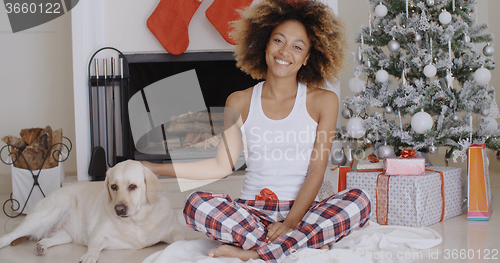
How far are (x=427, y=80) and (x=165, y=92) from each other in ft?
5.26

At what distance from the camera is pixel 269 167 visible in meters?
1.26

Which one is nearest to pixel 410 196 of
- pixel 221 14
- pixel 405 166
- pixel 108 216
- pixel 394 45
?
pixel 405 166

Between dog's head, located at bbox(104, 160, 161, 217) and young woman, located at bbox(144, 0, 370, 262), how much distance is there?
0.07 meters

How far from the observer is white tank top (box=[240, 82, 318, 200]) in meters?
1.25

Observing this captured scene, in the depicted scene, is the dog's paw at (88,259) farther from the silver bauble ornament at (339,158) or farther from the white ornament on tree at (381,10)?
the white ornament on tree at (381,10)

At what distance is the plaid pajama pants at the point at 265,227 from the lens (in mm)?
1108

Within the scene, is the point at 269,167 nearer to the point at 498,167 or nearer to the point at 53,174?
the point at 53,174

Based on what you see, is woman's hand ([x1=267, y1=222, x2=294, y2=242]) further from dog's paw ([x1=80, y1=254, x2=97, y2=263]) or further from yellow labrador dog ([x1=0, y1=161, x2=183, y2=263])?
dog's paw ([x1=80, y1=254, x2=97, y2=263])

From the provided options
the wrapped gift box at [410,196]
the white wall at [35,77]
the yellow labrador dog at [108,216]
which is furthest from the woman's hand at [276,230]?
the white wall at [35,77]

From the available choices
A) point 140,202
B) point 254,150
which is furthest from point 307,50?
point 140,202

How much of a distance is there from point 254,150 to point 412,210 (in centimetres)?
81

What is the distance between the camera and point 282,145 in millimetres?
1269

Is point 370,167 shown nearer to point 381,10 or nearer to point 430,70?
point 430,70

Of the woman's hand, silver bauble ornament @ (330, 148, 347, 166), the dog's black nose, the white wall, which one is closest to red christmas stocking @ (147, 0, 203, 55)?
the white wall
